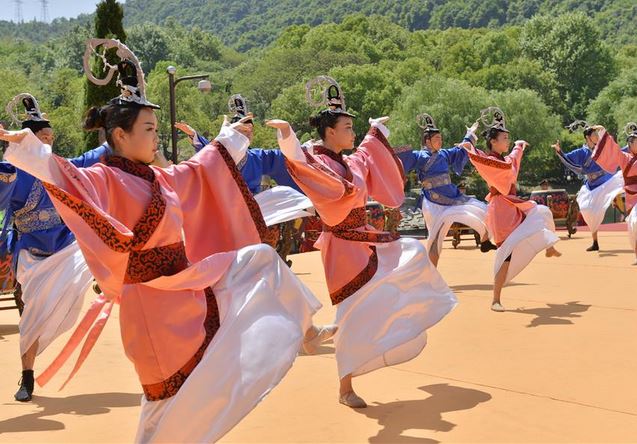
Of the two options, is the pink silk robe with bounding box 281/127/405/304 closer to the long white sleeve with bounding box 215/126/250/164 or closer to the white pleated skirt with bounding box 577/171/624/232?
the long white sleeve with bounding box 215/126/250/164

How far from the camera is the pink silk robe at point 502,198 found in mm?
9289

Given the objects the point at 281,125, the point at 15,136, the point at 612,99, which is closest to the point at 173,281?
the point at 15,136

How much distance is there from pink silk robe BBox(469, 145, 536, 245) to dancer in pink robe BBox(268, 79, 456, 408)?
11.0 ft

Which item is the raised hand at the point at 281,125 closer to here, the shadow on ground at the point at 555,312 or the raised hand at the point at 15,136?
the raised hand at the point at 15,136

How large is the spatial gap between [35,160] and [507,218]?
6.49 meters

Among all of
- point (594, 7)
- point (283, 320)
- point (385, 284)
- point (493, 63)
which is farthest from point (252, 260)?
point (594, 7)

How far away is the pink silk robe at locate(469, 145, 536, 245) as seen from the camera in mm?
9289

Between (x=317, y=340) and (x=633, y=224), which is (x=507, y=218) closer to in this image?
(x=633, y=224)

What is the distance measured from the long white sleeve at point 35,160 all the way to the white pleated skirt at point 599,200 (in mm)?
12727

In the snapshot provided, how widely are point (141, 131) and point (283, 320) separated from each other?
100 centimetres

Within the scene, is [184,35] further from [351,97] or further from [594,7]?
[351,97]

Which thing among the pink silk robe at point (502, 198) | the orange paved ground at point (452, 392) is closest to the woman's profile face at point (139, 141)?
the orange paved ground at point (452, 392)

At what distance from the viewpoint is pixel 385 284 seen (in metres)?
5.82

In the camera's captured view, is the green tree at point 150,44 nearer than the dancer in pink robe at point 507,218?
No
